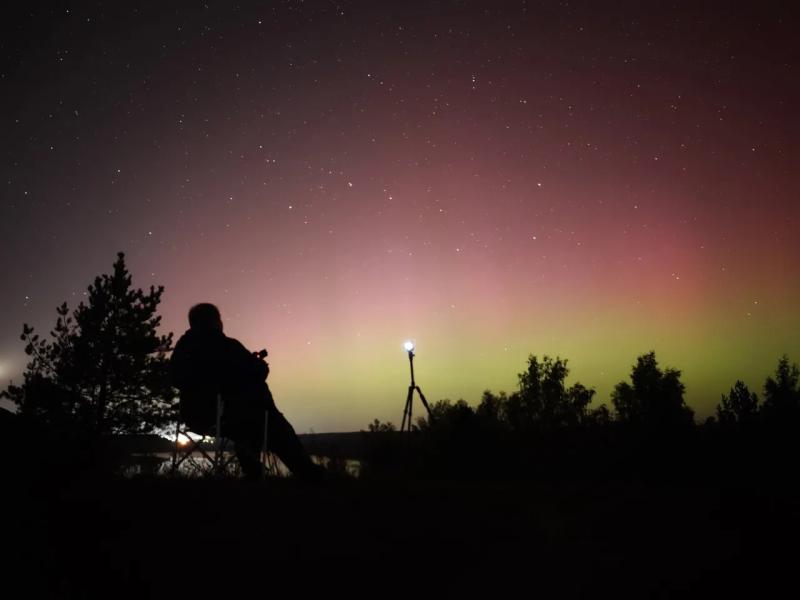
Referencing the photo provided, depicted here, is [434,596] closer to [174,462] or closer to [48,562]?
[48,562]

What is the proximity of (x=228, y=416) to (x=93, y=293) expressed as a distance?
13783 millimetres

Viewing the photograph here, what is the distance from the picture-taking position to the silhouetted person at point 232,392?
163 inches

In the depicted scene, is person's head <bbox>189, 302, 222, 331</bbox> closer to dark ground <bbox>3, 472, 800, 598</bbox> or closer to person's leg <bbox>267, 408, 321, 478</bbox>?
person's leg <bbox>267, 408, 321, 478</bbox>

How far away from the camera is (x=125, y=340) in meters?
15.2

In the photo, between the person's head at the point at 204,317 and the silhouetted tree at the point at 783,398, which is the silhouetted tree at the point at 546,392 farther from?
the person's head at the point at 204,317

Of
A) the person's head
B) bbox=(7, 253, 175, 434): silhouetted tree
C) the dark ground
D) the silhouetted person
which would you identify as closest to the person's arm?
the silhouetted person

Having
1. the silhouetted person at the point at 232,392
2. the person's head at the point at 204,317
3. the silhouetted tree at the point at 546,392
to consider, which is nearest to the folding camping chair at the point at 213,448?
the silhouetted person at the point at 232,392

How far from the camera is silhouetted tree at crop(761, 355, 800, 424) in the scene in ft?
26.8

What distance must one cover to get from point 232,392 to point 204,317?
75cm

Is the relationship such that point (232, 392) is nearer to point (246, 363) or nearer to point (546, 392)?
point (246, 363)

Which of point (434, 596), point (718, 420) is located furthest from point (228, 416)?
point (718, 420)

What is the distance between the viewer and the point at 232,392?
422 centimetres

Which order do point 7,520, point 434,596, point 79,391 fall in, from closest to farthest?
point 7,520 → point 434,596 → point 79,391

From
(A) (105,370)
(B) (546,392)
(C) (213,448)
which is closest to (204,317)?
(C) (213,448)
